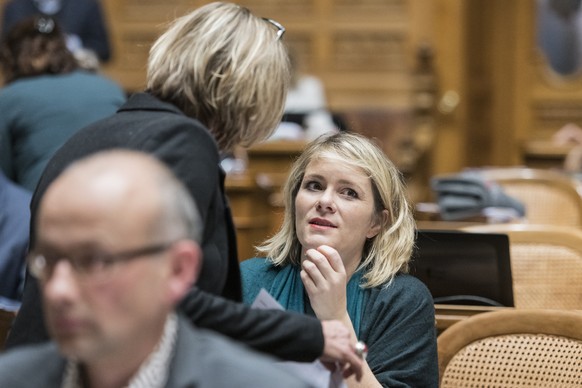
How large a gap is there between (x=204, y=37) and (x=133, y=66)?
24.3 feet

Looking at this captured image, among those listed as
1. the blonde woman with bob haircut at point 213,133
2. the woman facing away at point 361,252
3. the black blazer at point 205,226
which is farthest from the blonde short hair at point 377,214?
the black blazer at point 205,226

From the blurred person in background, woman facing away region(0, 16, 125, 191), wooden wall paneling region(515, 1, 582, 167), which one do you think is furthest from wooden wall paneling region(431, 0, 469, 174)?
woman facing away region(0, 16, 125, 191)

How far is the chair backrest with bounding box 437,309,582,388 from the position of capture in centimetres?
263

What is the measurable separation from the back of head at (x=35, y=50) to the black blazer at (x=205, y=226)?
210 cm

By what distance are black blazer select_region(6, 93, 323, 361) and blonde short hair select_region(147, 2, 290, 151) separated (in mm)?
55

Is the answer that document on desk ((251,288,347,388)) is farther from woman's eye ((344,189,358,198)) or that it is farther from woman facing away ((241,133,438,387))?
woman's eye ((344,189,358,198))

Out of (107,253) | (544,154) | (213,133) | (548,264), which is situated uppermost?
(107,253)

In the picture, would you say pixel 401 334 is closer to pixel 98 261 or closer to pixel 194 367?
pixel 194 367

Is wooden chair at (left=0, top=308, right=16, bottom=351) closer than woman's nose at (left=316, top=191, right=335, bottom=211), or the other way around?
woman's nose at (left=316, top=191, right=335, bottom=211)

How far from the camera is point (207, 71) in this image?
7.28 ft

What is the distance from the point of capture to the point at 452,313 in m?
2.95

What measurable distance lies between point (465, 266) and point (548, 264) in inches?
25.2

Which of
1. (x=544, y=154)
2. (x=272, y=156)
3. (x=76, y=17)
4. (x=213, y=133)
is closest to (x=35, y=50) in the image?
(x=213, y=133)

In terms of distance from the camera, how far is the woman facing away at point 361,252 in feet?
8.15
